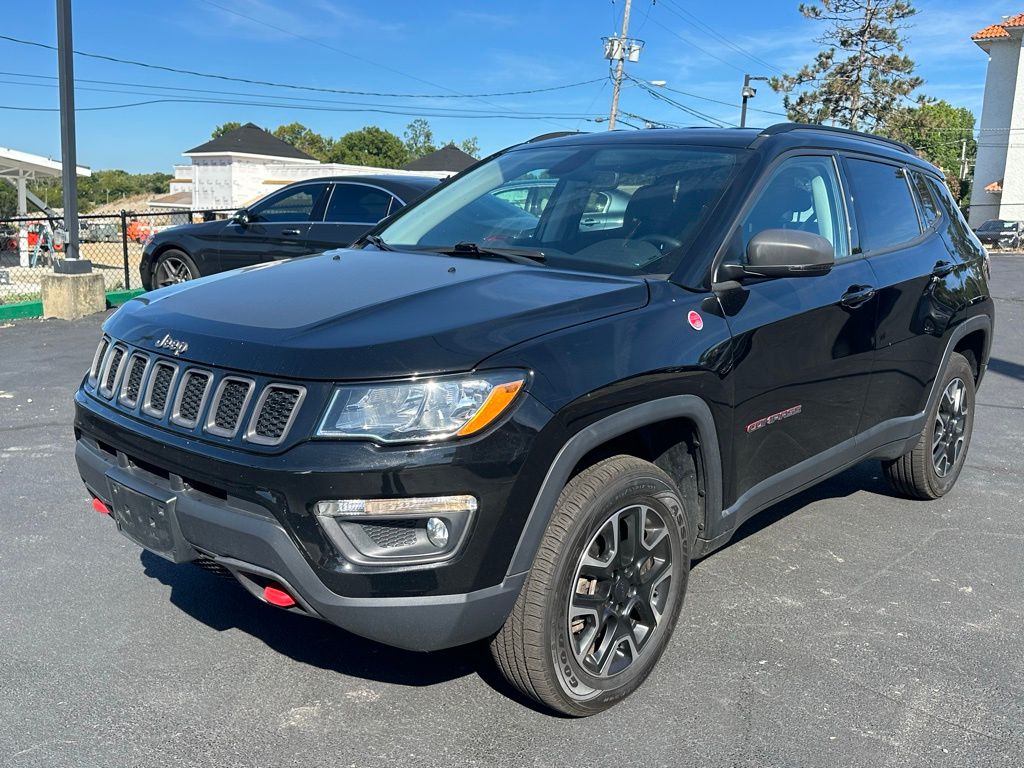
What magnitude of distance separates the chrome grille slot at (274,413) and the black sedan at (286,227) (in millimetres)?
6877

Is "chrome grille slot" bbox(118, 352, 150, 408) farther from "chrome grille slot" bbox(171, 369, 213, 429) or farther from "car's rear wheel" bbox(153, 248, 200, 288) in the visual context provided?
"car's rear wheel" bbox(153, 248, 200, 288)

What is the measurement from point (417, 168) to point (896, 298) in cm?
3158

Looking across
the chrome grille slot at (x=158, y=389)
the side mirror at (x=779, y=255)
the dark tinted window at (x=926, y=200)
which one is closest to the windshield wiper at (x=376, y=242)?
the chrome grille slot at (x=158, y=389)

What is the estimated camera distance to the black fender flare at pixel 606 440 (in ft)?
8.61

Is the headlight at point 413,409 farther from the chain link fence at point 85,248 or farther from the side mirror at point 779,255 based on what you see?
the chain link fence at point 85,248

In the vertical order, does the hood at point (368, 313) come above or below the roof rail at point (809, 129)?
below

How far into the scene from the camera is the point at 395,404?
250cm

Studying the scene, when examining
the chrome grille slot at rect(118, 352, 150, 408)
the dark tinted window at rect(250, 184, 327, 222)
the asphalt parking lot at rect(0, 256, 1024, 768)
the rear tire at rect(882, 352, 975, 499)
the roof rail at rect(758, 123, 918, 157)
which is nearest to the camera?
the asphalt parking lot at rect(0, 256, 1024, 768)

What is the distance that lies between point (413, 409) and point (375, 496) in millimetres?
243

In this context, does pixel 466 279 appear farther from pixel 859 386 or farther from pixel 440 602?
pixel 859 386

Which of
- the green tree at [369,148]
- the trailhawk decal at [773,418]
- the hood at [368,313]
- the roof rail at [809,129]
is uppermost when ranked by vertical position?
the green tree at [369,148]

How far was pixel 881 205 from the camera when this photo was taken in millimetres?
4422

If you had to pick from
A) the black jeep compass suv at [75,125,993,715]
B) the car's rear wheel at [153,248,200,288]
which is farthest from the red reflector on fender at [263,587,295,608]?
the car's rear wheel at [153,248,200,288]

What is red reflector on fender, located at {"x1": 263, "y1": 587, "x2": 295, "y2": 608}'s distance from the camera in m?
2.66
